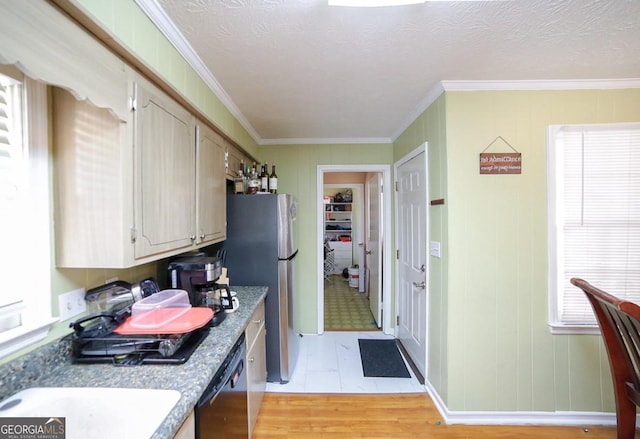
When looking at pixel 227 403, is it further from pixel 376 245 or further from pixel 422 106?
pixel 376 245

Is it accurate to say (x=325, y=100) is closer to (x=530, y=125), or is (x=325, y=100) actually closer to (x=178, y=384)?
(x=530, y=125)

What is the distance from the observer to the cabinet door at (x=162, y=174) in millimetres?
1021

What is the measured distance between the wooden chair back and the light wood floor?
0.45m

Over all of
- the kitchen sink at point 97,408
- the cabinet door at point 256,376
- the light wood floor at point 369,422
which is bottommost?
the light wood floor at point 369,422

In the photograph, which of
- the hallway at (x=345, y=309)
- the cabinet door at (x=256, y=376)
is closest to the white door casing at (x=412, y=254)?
the hallway at (x=345, y=309)

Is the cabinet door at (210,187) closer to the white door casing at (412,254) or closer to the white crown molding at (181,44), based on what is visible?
the white crown molding at (181,44)

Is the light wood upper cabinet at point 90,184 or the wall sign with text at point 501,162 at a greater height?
the wall sign with text at point 501,162

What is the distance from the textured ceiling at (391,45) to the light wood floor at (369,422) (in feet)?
7.76

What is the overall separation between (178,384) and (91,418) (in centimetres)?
25

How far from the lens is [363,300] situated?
4293 millimetres

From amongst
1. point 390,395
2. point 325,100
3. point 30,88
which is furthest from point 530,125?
point 30,88

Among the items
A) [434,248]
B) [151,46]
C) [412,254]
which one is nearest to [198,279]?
[151,46]

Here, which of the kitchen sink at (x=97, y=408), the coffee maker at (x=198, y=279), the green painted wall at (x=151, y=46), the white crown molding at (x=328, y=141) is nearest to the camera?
the kitchen sink at (x=97, y=408)

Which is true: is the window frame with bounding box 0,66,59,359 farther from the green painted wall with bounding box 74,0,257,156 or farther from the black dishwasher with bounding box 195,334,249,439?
the black dishwasher with bounding box 195,334,249,439
